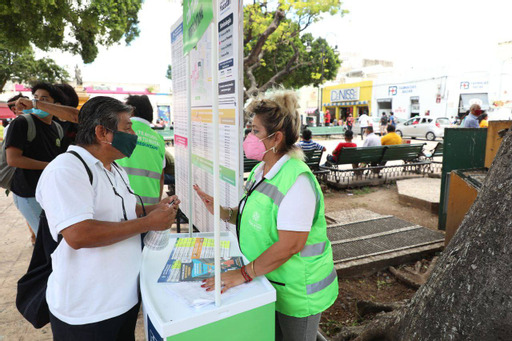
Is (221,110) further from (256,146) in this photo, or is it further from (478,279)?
(478,279)

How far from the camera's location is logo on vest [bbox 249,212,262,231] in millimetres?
1485

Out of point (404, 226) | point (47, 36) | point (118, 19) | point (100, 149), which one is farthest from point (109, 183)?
point (118, 19)

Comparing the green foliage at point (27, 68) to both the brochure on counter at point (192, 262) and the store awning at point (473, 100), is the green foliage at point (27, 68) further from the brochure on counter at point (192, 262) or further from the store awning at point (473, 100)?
the store awning at point (473, 100)

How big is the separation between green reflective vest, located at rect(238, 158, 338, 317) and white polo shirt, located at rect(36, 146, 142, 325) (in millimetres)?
589

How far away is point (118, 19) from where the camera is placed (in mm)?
10891

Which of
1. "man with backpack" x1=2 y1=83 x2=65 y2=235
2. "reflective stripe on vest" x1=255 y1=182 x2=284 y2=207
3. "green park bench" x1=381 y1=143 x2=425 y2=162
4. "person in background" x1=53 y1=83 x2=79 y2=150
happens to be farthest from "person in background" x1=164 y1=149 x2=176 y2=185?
"green park bench" x1=381 y1=143 x2=425 y2=162

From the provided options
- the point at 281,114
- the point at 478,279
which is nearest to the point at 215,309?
the point at 281,114

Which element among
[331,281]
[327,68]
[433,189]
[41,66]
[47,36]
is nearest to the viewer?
[331,281]

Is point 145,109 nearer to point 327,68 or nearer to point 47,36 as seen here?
point 47,36

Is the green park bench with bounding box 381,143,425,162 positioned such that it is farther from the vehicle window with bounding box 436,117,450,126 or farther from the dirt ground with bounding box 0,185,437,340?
the vehicle window with bounding box 436,117,450,126

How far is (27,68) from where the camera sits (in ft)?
69.8

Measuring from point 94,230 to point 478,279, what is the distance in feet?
5.50

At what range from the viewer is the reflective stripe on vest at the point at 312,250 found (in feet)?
4.82

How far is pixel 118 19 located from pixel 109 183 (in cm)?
1152
